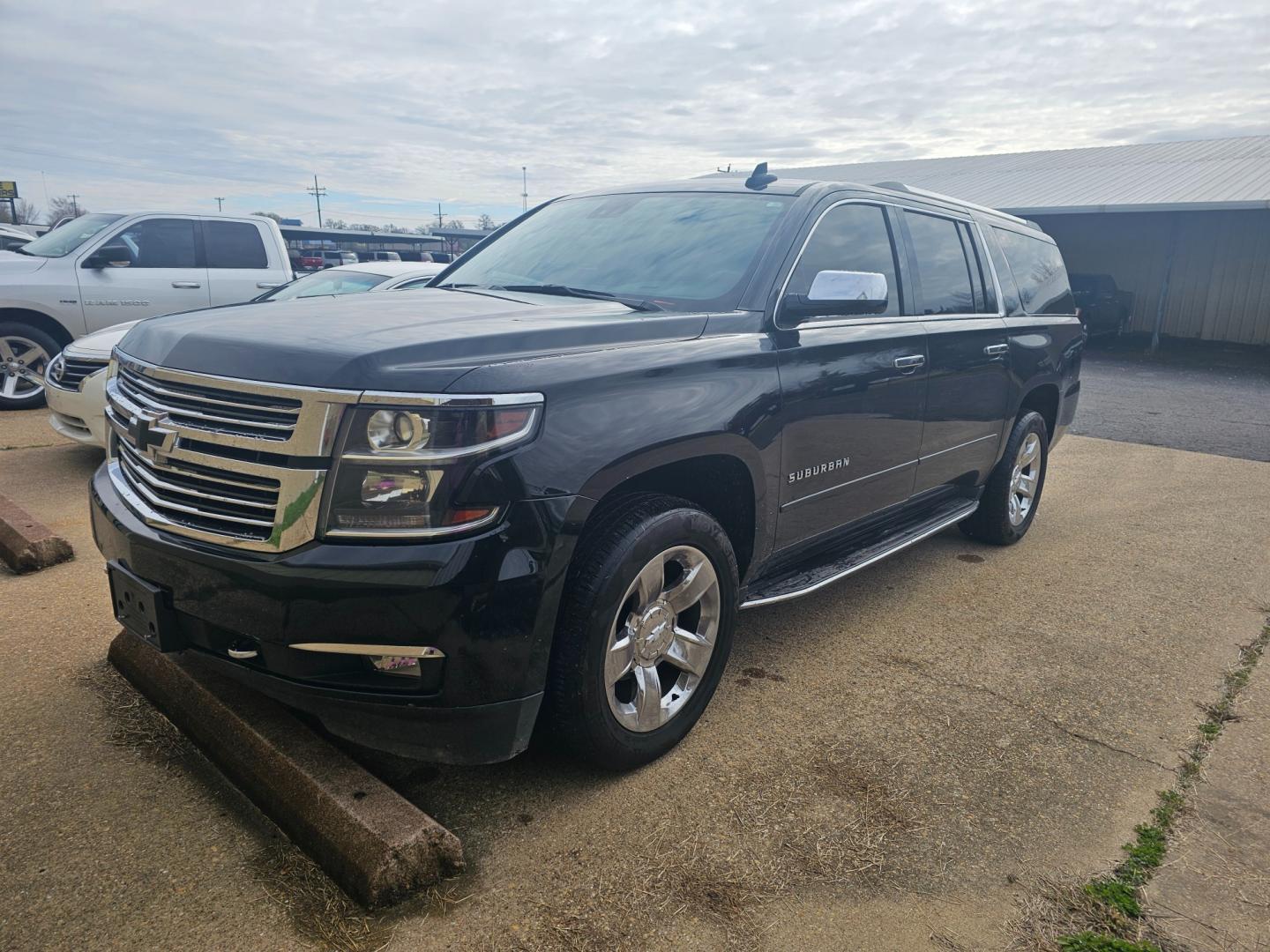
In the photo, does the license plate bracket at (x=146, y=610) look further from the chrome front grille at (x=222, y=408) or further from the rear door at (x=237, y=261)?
the rear door at (x=237, y=261)

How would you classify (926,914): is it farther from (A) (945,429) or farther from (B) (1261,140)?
(B) (1261,140)

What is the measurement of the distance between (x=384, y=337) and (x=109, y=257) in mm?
7633

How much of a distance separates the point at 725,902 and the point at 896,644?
1.90 m

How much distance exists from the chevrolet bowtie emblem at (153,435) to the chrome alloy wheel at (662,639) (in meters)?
1.30

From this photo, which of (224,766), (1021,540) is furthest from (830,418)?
(1021,540)

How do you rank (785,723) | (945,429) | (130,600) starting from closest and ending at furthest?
(130,600)
(785,723)
(945,429)

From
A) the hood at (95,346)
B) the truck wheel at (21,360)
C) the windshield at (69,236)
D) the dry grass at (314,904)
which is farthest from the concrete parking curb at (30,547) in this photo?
the windshield at (69,236)

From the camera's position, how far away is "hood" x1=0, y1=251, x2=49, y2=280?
→ 8.27 m

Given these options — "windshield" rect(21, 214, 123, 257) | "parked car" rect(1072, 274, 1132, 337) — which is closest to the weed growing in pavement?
"windshield" rect(21, 214, 123, 257)

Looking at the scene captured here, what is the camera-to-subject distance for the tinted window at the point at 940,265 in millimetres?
4160

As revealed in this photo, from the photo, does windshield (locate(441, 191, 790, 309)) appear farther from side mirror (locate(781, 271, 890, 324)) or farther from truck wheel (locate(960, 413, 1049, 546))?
truck wheel (locate(960, 413, 1049, 546))

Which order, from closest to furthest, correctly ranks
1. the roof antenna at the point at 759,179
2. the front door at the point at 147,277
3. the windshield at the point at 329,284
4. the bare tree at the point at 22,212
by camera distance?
the roof antenna at the point at 759,179, the windshield at the point at 329,284, the front door at the point at 147,277, the bare tree at the point at 22,212

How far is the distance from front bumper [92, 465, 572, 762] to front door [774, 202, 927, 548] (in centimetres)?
119

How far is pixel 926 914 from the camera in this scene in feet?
7.42
